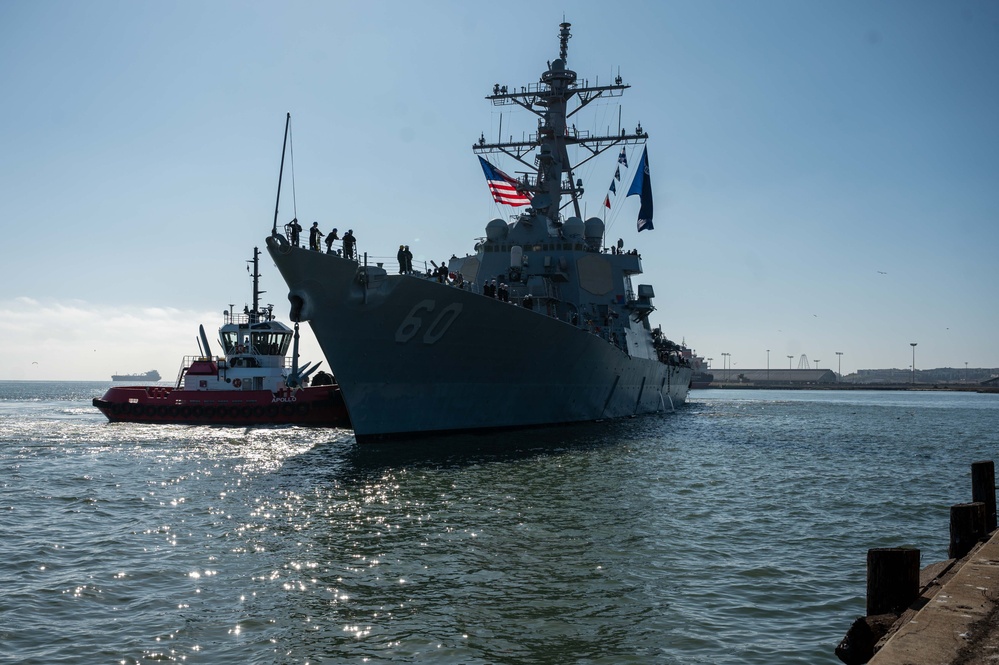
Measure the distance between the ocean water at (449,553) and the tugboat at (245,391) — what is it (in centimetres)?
1023

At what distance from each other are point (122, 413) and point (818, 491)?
2946 centimetres

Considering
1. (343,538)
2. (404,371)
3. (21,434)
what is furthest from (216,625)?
(21,434)

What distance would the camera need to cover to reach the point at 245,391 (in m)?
31.0

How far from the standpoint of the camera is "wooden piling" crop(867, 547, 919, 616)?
5258 mm

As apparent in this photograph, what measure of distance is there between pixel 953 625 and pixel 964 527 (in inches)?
128

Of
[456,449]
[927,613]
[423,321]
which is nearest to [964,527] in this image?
[927,613]

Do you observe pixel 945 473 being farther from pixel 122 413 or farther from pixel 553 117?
pixel 122 413

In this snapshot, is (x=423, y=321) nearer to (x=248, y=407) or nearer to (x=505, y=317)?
(x=505, y=317)

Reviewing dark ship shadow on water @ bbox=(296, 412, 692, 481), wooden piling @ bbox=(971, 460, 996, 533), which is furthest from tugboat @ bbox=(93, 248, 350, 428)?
wooden piling @ bbox=(971, 460, 996, 533)

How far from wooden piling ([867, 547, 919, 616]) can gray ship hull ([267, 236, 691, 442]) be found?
1500 centimetres

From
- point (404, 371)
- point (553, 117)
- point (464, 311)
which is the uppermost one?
point (553, 117)

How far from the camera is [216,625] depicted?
6953 millimetres

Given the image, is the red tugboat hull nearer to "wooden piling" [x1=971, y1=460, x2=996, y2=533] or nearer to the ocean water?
the ocean water

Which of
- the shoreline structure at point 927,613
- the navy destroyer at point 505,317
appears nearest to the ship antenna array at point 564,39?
the navy destroyer at point 505,317
